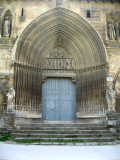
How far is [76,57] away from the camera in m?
12.1

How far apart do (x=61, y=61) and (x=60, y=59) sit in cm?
15

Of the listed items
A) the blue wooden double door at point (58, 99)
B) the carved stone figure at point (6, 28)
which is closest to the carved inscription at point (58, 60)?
the blue wooden double door at point (58, 99)

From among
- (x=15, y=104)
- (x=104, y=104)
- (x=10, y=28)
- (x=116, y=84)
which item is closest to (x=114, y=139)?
(x=104, y=104)

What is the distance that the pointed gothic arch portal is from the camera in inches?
423

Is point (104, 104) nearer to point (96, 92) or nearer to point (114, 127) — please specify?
point (96, 92)

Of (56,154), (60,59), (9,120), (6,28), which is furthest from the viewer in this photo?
(60,59)

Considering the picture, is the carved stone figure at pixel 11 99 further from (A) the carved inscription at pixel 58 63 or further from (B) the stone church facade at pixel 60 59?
(A) the carved inscription at pixel 58 63

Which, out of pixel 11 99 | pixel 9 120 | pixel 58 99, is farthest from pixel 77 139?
pixel 58 99

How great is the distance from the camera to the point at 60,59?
12336 mm

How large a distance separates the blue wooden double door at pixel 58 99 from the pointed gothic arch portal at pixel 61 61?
8.5 inches

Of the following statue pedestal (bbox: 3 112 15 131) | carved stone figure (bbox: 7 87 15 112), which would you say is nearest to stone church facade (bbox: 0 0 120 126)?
carved stone figure (bbox: 7 87 15 112)

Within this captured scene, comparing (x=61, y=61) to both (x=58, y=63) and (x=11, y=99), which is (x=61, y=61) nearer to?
(x=58, y=63)

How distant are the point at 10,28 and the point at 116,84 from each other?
675 cm

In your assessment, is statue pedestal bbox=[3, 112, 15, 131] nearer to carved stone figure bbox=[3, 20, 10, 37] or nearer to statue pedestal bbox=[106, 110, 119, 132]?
statue pedestal bbox=[106, 110, 119, 132]
